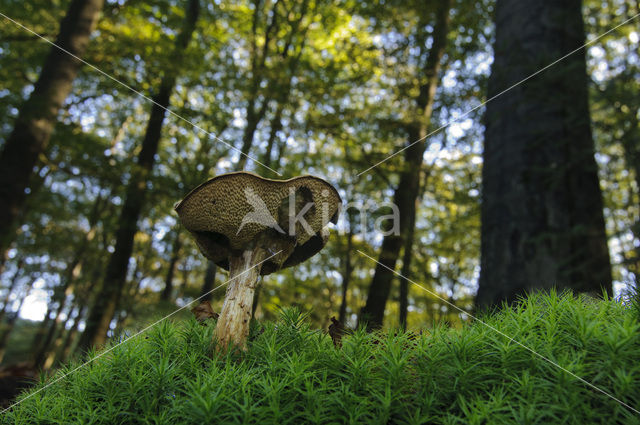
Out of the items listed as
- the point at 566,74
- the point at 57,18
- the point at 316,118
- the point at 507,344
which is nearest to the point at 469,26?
the point at 316,118

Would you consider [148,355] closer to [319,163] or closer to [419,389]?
[419,389]

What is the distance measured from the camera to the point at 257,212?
7.63 ft

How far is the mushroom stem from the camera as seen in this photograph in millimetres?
2207

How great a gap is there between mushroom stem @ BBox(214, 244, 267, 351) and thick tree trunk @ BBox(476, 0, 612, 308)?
257 cm

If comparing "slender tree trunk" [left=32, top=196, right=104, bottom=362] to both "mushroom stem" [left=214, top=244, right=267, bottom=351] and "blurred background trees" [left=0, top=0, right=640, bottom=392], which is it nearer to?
"blurred background trees" [left=0, top=0, right=640, bottom=392]

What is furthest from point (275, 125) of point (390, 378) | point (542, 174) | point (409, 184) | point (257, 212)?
point (390, 378)

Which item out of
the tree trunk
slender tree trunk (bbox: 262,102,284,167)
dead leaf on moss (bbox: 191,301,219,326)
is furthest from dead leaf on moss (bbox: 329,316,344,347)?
the tree trunk

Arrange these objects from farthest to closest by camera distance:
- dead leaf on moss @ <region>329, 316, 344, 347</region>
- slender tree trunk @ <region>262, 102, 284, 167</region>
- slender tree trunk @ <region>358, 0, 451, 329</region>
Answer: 1. slender tree trunk @ <region>262, 102, 284, 167</region>
2. slender tree trunk @ <region>358, 0, 451, 329</region>
3. dead leaf on moss @ <region>329, 316, 344, 347</region>

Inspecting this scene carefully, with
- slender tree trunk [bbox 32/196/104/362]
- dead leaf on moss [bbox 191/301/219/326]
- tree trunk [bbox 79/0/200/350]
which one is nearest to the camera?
dead leaf on moss [bbox 191/301/219/326]

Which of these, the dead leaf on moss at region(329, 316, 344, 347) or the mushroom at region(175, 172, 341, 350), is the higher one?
the mushroom at region(175, 172, 341, 350)

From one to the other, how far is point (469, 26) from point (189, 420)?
38.6ft

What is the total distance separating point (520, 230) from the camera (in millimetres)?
3879

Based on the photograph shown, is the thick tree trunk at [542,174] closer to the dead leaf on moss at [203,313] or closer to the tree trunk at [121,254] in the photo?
the dead leaf on moss at [203,313]

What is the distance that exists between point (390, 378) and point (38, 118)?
5.80m
